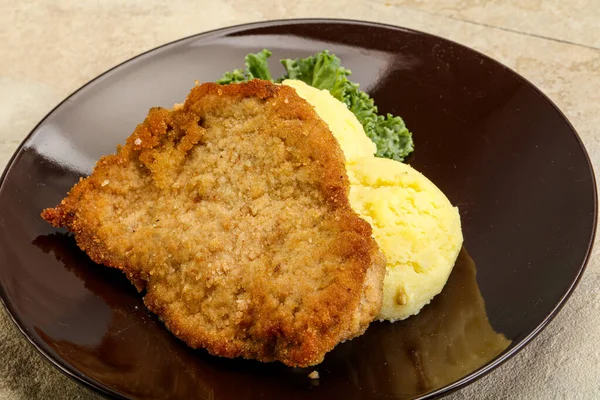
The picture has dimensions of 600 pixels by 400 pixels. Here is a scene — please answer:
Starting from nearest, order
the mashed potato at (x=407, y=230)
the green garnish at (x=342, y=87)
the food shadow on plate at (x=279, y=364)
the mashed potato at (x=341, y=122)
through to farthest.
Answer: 1. the food shadow on plate at (x=279, y=364)
2. the mashed potato at (x=407, y=230)
3. the mashed potato at (x=341, y=122)
4. the green garnish at (x=342, y=87)

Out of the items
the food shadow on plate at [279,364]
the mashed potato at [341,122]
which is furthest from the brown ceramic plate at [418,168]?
the mashed potato at [341,122]

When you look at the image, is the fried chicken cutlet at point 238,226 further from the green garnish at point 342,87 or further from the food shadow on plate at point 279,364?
the green garnish at point 342,87

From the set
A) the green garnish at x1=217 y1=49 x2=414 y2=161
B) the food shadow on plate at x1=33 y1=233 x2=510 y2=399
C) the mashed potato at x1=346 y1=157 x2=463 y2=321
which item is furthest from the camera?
the green garnish at x1=217 y1=49 x2=414 y2=161

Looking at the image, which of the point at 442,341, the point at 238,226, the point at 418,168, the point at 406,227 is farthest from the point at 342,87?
the point at 442,341

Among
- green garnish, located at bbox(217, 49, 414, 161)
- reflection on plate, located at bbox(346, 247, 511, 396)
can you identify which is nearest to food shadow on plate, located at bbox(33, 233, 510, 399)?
reflection on plate, located at bbox(346, 247, 511, 396)

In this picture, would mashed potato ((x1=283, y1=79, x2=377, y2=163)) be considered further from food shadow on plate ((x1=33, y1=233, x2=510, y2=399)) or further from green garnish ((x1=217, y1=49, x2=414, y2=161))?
food shadow on plate ((x1=33, y1=233, x2=510, y2=399))

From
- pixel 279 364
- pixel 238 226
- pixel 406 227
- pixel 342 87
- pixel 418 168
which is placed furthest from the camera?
pixel 342 87

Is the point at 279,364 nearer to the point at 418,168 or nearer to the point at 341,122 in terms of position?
the point at 341,122
